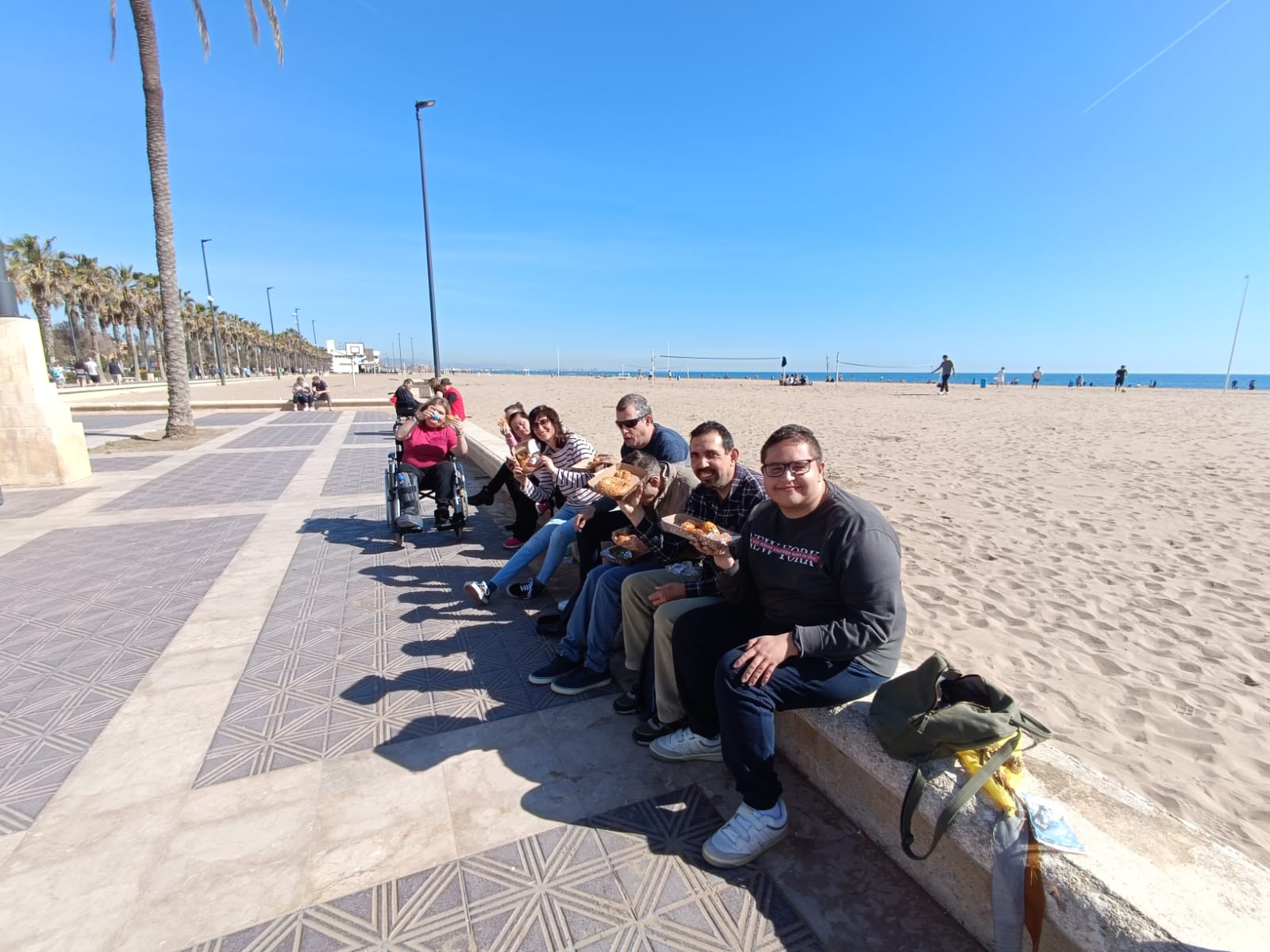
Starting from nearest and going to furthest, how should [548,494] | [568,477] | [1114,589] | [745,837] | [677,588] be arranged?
[745,837]
[677,588]
[568,477]
[1114,589]
[548,494]

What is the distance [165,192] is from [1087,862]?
15.8 m

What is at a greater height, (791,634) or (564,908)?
(791,634)

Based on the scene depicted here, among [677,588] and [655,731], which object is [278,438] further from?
[655,731]

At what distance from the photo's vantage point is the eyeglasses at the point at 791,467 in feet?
7.32

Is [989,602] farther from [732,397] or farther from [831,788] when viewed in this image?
[732,397]

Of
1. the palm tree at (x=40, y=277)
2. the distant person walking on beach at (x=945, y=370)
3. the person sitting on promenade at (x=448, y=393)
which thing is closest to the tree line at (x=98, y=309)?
the palm tree at (x=40, y=277)

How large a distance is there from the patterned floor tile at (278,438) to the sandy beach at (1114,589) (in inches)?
239

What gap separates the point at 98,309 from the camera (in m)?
40.9

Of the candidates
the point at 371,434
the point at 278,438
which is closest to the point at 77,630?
the point at 278,438

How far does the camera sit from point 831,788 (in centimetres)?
229

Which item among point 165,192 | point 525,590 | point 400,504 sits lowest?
point 525,590

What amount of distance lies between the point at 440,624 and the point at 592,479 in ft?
4.97

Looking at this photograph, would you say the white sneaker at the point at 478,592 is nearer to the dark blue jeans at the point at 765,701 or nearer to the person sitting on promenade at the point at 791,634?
the person sitting on promenade at the point at 791,634

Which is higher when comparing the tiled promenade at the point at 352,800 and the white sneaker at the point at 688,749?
the white sneaker at the point at 688,749
